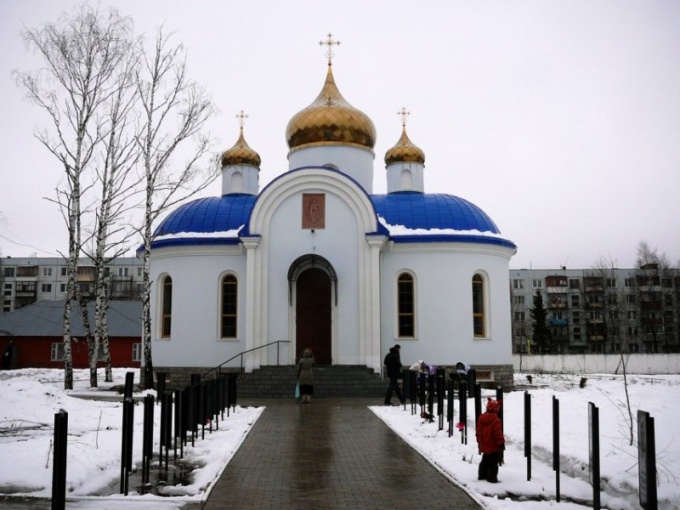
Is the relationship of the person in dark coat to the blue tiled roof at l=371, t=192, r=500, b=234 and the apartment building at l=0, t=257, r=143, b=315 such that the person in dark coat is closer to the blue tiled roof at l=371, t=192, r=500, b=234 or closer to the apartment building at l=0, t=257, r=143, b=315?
the blue tiled roof at l=371, t=192, r=500, b=234

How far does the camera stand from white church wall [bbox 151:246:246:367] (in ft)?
70.6

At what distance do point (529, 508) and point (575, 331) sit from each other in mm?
68551

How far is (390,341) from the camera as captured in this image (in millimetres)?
21453

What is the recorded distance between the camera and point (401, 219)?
22453mm

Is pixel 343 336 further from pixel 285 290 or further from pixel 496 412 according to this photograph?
pixel 496 412

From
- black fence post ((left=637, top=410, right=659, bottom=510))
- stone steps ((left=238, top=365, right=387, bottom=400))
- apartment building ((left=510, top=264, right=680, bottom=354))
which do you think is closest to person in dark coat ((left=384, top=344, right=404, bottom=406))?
stone steps ((left=238, top=365, right=387, bottom=400))

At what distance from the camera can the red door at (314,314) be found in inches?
819

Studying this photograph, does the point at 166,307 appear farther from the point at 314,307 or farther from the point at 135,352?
the point at 135,352

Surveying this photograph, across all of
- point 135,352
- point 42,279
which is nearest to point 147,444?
point 135,352

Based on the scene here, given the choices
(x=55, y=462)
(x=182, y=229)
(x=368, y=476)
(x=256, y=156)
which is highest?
(x=256, y=156)

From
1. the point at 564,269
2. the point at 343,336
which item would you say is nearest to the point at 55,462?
the point at 343,336

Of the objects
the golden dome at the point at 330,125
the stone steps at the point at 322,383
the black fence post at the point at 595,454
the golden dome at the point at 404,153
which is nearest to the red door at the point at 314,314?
the stone steps at the point at 322,383

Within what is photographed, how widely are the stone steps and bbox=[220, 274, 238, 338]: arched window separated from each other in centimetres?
276

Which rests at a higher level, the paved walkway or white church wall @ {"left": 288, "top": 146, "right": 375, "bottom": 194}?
white church wall @ {"left": 288, "top": 146, "right": 375, "bottom": 194}
